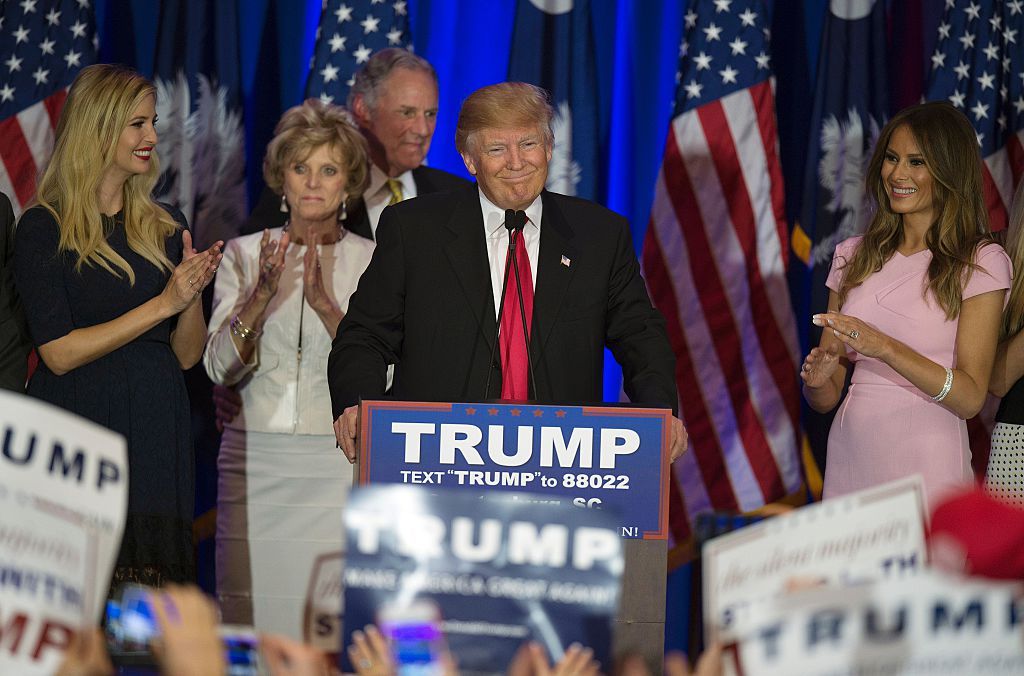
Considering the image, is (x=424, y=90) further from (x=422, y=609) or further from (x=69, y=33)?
(x=422, y=609)

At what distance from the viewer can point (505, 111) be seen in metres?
2.86

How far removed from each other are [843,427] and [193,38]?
2794 mm

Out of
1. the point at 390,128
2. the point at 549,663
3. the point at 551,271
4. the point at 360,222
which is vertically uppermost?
the point at 390,128

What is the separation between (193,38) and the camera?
4598mm

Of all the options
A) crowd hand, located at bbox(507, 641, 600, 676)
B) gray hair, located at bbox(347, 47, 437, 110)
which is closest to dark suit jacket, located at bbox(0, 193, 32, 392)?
gray hair, located at bbox(347, 47, 437, 110)

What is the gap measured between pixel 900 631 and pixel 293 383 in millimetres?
2487

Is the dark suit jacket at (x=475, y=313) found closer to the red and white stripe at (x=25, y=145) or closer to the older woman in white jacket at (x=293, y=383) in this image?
the older woman in white jacket at (x=293, y=383)

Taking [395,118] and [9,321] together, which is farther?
[395,118]

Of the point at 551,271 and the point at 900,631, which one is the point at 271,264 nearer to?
the point at 551,271

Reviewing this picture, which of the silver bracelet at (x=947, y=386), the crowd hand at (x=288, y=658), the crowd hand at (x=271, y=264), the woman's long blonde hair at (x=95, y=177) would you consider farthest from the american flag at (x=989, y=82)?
the crowd hand at (x=288, y=658)

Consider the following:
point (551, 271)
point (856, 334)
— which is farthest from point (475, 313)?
point (856, 334)

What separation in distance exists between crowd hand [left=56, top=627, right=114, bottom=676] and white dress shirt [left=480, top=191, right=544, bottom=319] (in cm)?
146

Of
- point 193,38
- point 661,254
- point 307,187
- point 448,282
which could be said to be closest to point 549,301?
point 448,282

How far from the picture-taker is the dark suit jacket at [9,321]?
10.4 ft
